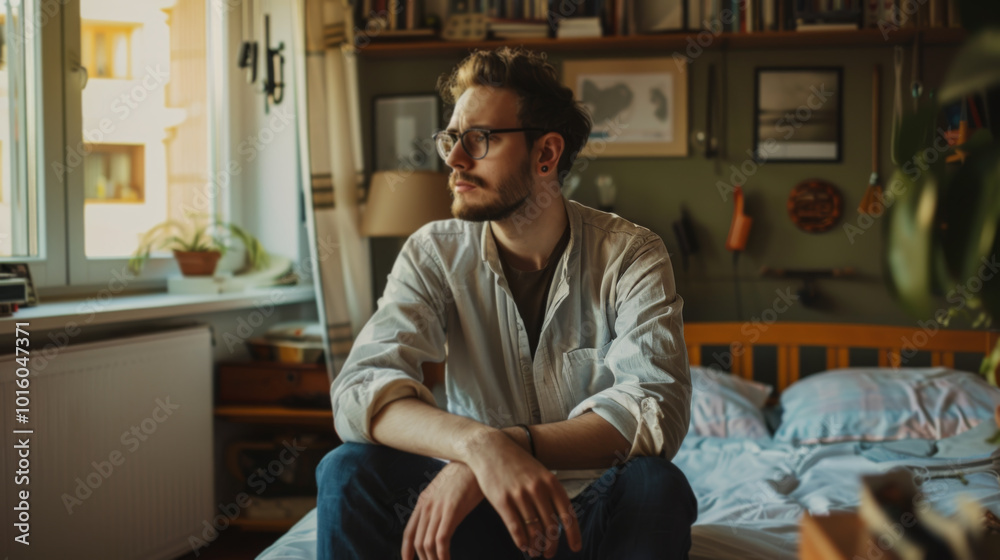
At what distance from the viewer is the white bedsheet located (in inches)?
56.9

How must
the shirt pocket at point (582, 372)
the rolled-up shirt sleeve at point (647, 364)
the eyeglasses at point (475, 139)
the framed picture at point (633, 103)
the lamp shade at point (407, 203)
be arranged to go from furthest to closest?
the framed picture at point (633, 103)
the lamp shade at point (407, 203)
the eyeglasses at point (475, 139)
the shirt pocket at point (582, 372)
the rolled-up shirt sleeve at point (647, 364)

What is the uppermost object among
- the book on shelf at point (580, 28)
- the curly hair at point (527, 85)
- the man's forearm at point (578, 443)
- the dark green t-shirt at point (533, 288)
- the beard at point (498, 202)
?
the book on shelf at point (580, 28)

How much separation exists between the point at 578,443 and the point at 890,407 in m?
1.51

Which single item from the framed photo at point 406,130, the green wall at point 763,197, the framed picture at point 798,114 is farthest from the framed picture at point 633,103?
the framed photo at point 406,130

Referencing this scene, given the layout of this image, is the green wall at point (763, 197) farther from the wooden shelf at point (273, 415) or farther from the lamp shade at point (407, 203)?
the wooden shelf at point (273, 415)

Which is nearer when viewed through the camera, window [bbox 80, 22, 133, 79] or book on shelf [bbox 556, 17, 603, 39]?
window [bbox 80, 22, 133, 79]

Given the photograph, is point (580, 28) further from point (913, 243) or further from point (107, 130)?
point (913, 243)

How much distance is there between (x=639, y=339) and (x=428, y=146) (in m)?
1.97

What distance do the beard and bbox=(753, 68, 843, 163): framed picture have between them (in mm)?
1709

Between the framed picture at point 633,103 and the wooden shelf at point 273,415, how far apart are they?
1.43 metres

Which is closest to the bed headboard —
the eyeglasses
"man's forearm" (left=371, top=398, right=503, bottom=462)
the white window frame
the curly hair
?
the curly hair

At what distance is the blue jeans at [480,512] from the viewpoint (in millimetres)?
1004

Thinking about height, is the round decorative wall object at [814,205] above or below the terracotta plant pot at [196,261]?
above

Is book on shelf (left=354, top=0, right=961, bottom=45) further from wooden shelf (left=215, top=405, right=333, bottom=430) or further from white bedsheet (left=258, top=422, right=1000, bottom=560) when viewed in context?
white bedsheet (left=258, top=422, right=1000, bottom=560)
